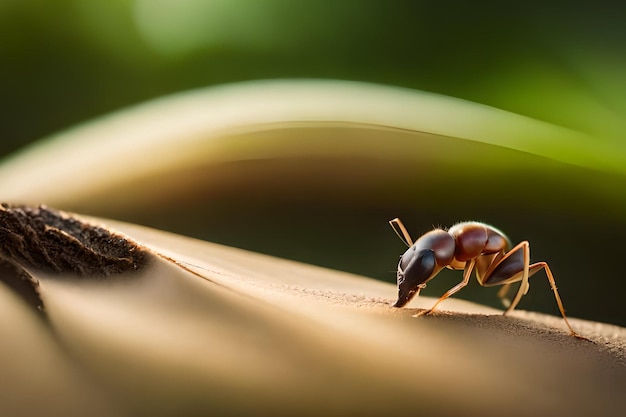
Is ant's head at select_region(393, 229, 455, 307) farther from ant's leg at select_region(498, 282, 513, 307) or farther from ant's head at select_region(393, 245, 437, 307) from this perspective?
ant's leg at select_region(498, 282, 513, 307)

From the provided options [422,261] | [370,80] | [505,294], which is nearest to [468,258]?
[422,261]

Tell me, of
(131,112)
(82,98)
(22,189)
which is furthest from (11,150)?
(22,189)

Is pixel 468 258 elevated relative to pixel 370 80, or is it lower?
lower

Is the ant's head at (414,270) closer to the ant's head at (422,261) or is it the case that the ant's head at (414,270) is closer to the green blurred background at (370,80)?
the ant's head at (422,261)

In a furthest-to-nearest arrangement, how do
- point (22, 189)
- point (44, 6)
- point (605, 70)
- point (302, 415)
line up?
point (44, 6) → point (605, 70) → point (22, 189) → point (302, 415)

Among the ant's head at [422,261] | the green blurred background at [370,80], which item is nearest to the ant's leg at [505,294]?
the green blurred background at [370,80]

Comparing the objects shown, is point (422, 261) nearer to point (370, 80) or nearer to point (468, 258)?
point (468, 258)

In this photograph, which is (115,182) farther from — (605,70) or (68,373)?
(605,70)

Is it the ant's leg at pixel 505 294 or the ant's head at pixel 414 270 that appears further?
the ant's leg at pixel 505 294
